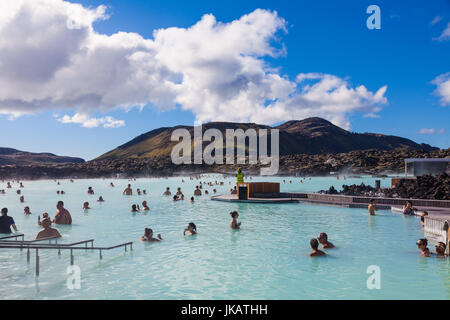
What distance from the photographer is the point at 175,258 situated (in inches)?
400

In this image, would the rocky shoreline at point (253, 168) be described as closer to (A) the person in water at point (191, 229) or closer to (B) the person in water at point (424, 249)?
(A) the person in water at point (191, 229)

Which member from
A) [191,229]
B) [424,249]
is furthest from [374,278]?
[191,229]

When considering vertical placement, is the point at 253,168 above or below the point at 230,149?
below

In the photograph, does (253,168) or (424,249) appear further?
(253,168)

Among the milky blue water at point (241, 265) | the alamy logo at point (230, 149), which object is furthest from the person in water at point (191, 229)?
the alamy logo at point (230, 149)

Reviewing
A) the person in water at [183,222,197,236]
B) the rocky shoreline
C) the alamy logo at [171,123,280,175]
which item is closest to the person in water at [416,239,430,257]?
the person in water at [183,222,197,236]

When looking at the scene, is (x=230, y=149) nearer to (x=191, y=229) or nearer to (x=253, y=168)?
(x=253, y=168)

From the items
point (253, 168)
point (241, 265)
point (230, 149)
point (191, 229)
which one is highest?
point (230, 149)

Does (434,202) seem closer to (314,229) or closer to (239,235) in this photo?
(314,229)

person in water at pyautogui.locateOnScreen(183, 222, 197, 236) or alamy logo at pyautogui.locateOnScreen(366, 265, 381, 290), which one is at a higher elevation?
person in water at pyautogui.locateOnScreen(183, 222, 197, 236)

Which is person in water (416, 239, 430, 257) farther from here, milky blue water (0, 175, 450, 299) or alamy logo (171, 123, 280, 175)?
Result: alamy logo (171, 123, 280, 175)

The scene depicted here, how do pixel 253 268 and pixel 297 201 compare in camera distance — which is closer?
pixel 253 268

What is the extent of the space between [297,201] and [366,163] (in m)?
84.6

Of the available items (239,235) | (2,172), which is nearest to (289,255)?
(239,235)
